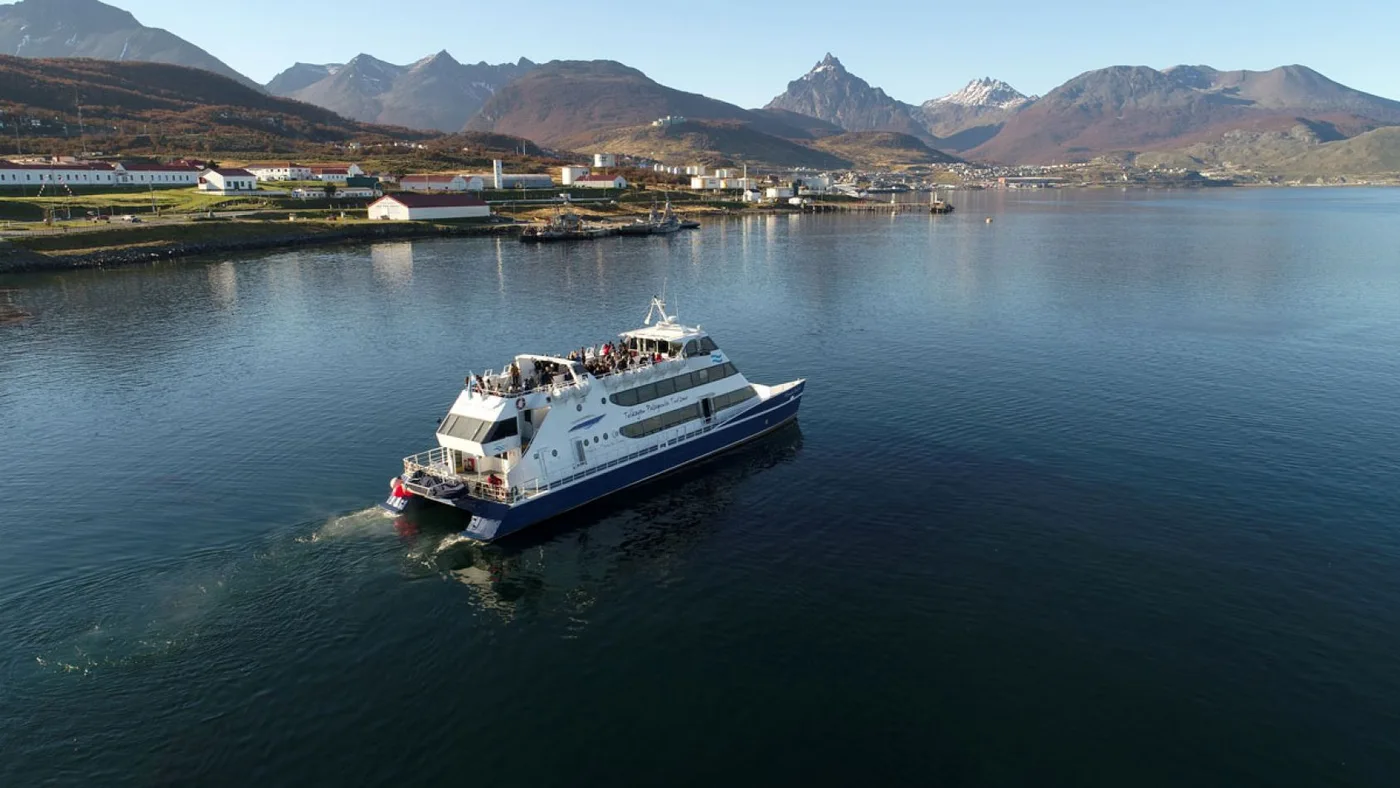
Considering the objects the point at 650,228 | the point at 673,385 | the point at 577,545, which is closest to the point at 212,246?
the point at 650,228

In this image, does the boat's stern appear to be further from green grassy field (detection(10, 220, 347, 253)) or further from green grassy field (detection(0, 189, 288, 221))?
green grassy field (detection(0, 189, 288, 221))

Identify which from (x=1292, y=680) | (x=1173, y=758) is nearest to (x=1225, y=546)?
(x=1292, y=680)

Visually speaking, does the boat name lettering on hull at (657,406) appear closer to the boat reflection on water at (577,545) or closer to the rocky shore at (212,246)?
the boat reflection on water at (577,545)

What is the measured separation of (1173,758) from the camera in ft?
73.0

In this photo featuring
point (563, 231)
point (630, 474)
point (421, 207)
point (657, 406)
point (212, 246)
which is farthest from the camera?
point (421, 207)

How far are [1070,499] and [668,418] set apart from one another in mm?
21570

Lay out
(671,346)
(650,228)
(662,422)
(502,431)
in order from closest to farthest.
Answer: (502,431), (662,422), (671,346), (650,228)

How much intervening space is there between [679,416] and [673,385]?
1827 millimetres

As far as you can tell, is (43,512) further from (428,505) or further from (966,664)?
(966,664)

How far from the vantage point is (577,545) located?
35.8 metres

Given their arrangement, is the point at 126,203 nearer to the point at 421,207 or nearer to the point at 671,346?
the point at 421,207

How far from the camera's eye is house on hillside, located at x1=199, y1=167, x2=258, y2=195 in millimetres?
174375

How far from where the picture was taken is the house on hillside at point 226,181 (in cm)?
17438

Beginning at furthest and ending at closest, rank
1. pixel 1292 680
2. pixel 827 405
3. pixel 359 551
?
pixel 827 405 → pixel 359 551 → pixel 1292 680
